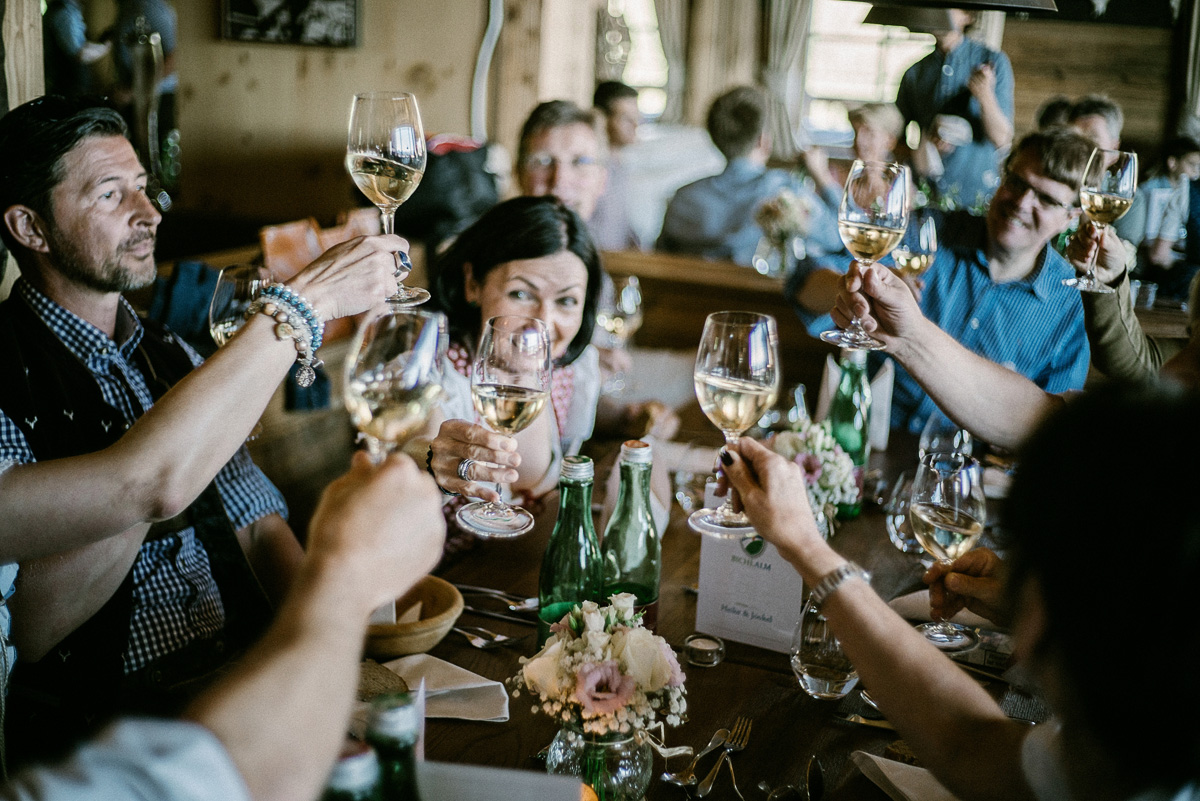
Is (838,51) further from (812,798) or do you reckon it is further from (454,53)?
(812,798)

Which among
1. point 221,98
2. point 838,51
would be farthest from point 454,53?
point 838,51

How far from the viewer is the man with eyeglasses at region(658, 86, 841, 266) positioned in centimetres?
500

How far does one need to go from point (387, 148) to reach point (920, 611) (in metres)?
1.06

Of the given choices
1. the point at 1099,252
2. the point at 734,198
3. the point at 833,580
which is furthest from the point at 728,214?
the point at 833,580

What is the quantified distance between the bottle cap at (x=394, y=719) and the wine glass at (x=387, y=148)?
0.77 meters

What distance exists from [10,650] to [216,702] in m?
0.92

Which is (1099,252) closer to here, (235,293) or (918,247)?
(918,247)

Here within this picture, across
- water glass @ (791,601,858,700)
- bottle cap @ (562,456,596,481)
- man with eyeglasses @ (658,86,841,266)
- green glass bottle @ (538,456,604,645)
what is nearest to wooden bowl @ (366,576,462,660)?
green glass bottle @ (538,456,604,645)

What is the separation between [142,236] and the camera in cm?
177

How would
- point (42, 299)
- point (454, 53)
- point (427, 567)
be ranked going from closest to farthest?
point (427, 567), point (42, 299), point (454, 53)

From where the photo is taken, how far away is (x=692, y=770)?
3.60ft

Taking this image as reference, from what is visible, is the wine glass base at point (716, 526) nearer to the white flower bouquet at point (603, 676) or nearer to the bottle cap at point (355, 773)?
the white flower bouquet at point (603, 676)

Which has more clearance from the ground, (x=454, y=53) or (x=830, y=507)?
(x=454, y=53)

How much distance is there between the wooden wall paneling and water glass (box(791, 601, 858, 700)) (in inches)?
312
